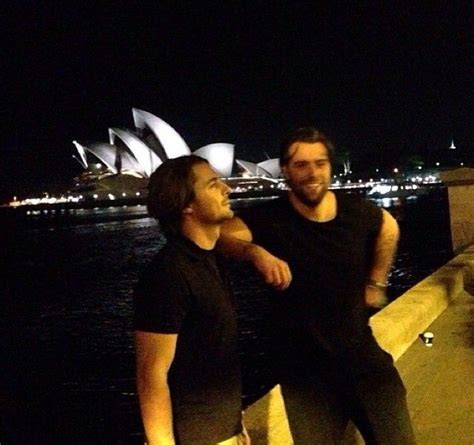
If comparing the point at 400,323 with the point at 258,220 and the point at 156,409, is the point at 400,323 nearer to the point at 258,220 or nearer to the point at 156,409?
the point at 258,220

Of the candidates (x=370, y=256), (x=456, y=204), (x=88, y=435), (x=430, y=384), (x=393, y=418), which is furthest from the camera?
(x=88, y=435)

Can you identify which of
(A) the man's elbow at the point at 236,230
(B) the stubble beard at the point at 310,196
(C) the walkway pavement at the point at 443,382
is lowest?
(C) the walkway pavement at the point at 443,382

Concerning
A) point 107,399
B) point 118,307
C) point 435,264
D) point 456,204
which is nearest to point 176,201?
point 456,204

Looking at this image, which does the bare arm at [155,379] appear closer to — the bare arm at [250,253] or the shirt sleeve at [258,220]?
the bare arm at [250,253]

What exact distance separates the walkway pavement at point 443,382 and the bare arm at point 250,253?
4.60 feet

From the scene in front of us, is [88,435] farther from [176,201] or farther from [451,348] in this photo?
[176,201]

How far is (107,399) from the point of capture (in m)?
10.8

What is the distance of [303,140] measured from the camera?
216cm

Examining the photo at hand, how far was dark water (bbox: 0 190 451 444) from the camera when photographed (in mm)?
10273

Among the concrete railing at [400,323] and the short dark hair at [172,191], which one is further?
the concrete railing at [400,323]

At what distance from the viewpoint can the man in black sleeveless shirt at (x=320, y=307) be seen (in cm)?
209

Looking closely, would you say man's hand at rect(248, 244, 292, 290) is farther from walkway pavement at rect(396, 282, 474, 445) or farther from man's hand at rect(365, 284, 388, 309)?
walkway pavement at rect(396, 282, 474, 445)

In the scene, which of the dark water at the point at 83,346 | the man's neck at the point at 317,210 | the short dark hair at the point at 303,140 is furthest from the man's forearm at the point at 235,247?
the dark water at the point at 83,346

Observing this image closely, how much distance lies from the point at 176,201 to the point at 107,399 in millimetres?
9748
